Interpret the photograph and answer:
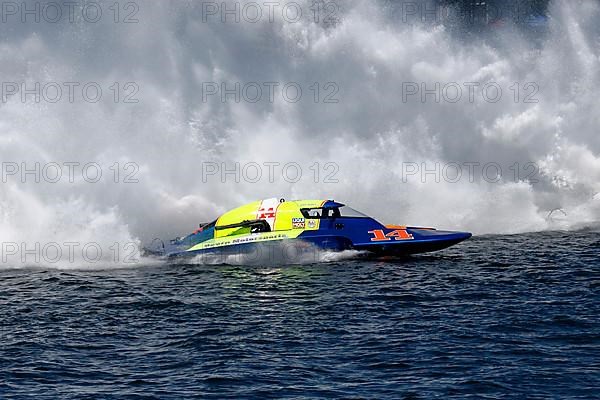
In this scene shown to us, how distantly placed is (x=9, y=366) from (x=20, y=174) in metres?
12.4

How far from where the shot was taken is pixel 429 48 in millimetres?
33312

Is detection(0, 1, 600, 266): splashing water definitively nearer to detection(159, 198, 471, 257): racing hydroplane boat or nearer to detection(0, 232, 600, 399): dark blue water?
detection(159, 198, 471, 257): racing hydroplane boat

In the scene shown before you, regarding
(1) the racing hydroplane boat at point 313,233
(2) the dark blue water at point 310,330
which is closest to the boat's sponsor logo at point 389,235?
(1) the racing hydroplane boat at point 313,233

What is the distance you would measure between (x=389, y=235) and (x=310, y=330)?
8213 millimetres

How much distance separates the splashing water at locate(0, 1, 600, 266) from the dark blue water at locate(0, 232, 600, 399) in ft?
19.5

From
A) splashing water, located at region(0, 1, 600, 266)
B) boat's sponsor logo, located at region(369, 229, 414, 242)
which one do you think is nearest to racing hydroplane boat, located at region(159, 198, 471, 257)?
boat's sponsor logo, located at region(369, 229, 414, 242)

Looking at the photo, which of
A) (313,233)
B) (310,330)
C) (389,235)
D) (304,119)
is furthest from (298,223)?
(304,119)

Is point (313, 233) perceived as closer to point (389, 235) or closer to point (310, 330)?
point (389, 235)

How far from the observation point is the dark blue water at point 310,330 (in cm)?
1388

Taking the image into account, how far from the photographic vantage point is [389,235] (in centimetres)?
2464

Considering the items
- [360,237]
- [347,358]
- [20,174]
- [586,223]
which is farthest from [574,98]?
[347,358]

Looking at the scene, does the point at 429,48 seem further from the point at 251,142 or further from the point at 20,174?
the point at 20,174

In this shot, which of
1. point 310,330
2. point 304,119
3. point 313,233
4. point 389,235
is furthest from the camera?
point 304,119

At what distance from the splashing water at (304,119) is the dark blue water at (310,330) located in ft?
19.5
